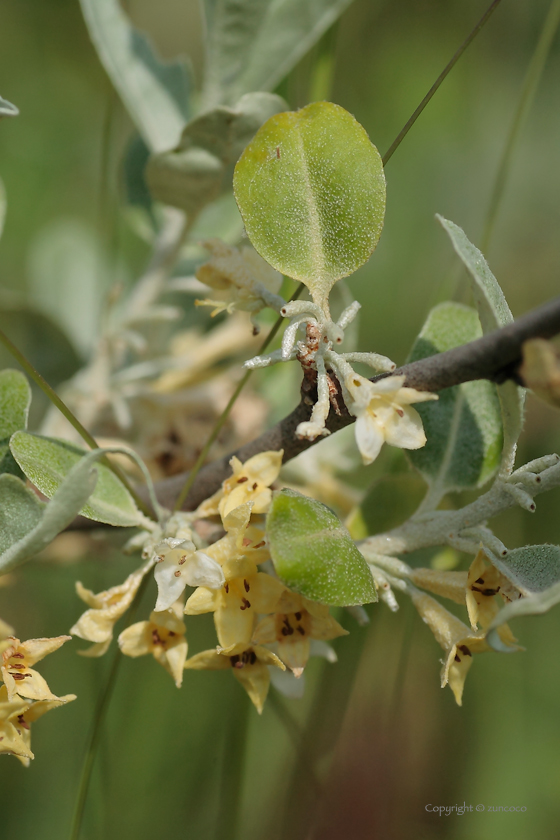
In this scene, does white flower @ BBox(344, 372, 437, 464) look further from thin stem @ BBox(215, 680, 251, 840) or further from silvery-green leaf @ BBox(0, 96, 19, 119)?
thin stem @ BBox(215, 680, 251, 840)

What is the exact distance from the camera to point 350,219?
1.97 ft

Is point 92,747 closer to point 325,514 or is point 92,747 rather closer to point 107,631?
point 107,631

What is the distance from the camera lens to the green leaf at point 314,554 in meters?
0.51

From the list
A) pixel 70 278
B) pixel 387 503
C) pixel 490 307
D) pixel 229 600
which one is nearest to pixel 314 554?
pixel 229 600

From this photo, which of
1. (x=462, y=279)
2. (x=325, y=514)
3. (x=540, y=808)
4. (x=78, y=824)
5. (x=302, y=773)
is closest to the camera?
(x=325, y=514)

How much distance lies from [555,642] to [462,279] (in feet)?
2.73

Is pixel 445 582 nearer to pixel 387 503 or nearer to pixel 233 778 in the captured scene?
pixel 387 503

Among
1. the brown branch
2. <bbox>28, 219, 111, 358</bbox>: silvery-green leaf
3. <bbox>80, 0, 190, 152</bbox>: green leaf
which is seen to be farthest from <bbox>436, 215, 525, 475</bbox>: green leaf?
<bbox>28, 219, 111, 358</bbox>: silvery-green leaf

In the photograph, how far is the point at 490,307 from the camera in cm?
52

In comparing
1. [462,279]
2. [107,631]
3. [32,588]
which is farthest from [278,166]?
[32,588]

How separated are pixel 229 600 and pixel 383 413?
209 millimetres

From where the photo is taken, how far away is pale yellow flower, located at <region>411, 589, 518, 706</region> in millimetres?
589

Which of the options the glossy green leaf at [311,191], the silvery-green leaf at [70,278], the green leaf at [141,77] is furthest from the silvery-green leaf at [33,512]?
the silvery-green leaf at [70,278]

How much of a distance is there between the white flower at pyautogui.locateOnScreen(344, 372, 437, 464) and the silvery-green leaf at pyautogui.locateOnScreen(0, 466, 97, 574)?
200 mm
